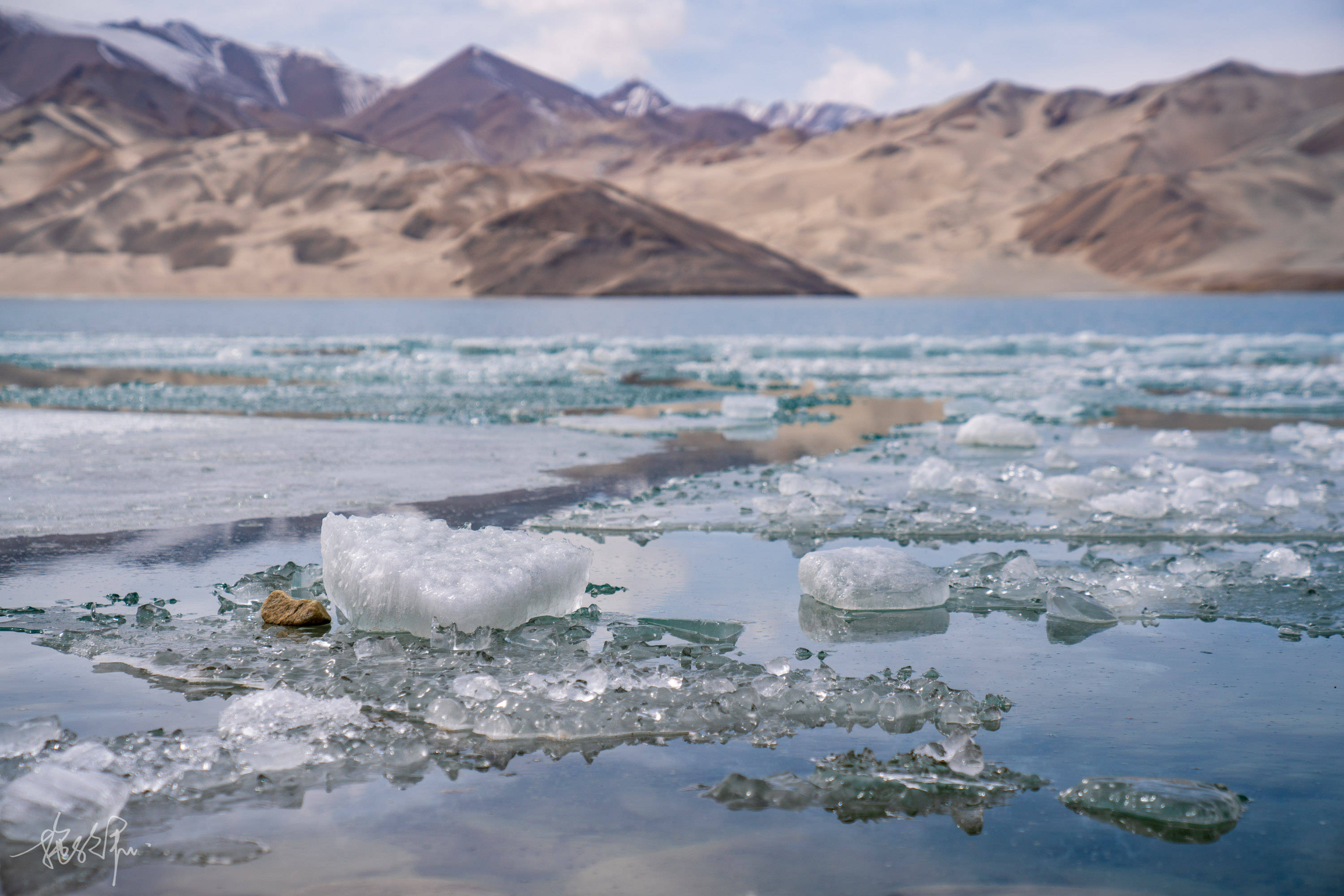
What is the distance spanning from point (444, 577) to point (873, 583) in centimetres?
174

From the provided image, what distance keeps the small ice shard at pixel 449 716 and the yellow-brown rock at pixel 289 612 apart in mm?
1174

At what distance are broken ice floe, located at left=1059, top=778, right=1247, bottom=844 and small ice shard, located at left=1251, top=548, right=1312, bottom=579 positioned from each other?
266cm

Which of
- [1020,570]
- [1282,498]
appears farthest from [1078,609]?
[1282,498]

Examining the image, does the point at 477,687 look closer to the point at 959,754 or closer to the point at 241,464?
the point at 959,754

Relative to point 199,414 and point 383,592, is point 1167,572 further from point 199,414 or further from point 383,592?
point 199,414

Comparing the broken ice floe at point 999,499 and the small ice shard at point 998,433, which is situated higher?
the small ice shard at point 998,433

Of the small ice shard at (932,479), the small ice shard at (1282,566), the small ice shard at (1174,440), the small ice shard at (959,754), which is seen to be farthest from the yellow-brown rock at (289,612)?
the small ice shard at (1174,440)

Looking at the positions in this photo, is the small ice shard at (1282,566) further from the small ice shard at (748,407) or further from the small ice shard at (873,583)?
the small ice shard at (748,407)

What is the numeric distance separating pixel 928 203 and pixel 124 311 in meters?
103

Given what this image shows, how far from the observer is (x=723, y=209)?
150 m

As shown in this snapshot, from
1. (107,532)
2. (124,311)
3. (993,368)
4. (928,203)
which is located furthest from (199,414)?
(928,203)

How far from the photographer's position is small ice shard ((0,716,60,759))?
312 cm

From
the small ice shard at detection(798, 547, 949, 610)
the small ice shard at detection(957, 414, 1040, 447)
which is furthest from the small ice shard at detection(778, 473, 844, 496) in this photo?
the small ice shard at detection(957, 414, 1040, 447)

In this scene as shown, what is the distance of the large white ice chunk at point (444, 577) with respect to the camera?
14.0ft
